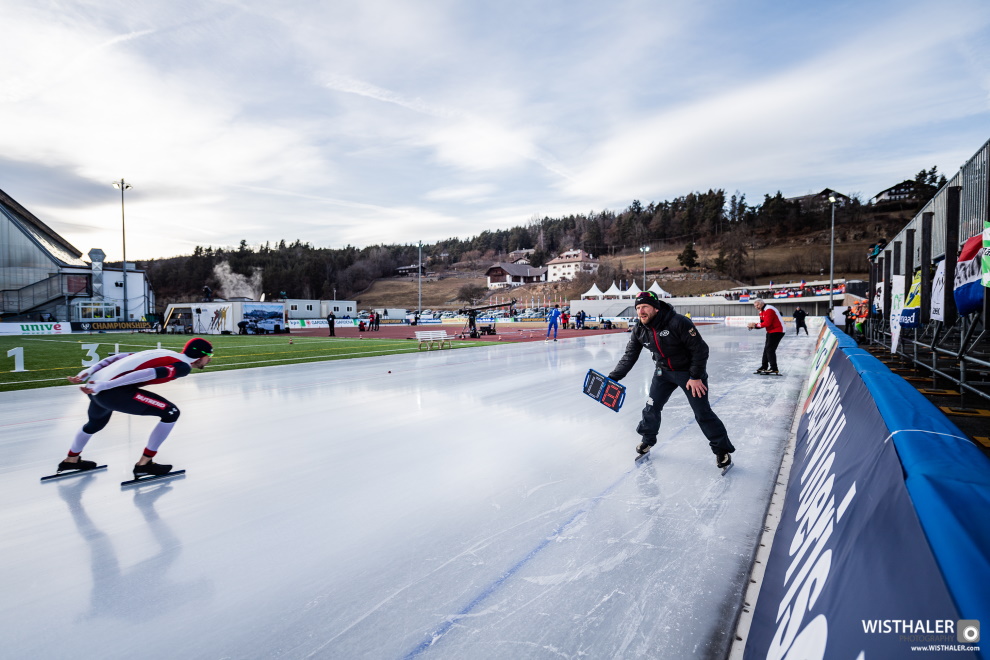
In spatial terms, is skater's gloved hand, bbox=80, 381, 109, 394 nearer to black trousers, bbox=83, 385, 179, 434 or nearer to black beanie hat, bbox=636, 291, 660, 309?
black trousers, bbox=83, 385, 179, 434

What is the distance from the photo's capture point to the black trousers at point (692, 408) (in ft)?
14.4

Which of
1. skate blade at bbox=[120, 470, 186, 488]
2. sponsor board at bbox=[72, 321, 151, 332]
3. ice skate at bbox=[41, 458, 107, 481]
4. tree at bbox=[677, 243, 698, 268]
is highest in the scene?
tree at bbox=[677, 243, 698, 268]

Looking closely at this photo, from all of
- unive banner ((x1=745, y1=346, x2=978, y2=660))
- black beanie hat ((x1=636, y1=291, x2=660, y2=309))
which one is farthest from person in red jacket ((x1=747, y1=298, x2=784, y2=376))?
unive banner ((x1=745, y1=346, x2=978, y2=660))

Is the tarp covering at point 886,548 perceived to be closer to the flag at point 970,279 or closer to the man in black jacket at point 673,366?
the man in black jacket at point 673,366

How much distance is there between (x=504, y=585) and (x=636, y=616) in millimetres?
671

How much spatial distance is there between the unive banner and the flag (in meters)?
4.19

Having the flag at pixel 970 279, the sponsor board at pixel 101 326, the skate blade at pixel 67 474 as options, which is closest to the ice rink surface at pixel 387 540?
the skate blade at pixel 67 474

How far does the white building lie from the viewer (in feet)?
394

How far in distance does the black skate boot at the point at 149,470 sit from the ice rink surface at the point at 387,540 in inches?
7.7

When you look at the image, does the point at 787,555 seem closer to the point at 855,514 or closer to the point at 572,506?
the point at 855,514

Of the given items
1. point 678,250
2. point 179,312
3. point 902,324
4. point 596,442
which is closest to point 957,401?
point 902,324

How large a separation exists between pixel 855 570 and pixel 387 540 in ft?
8.21

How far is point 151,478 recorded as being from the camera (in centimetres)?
438

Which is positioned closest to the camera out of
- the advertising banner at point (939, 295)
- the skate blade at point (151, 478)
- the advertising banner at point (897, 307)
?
the skate blade at point (151, 478)
